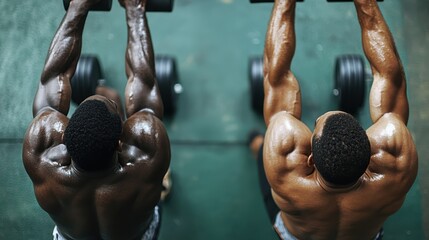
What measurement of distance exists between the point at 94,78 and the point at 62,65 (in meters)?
0.96

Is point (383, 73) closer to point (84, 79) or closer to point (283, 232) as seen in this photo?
point (283, 232)

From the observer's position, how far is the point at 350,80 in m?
3.15

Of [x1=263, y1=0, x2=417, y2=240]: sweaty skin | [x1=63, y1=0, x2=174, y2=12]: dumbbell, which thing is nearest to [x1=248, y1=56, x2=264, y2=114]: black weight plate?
[x1=63, y1=0, x2=174, y2=12]: dumbbell

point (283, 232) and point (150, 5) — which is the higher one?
point (150, 5)

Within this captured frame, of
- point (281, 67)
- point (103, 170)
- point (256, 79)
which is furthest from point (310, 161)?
point (256, 79)

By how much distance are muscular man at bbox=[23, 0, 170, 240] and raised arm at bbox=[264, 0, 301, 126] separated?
0.43 m

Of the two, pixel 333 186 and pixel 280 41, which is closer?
pixel 333 186

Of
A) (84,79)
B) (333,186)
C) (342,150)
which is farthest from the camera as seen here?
(84,79)

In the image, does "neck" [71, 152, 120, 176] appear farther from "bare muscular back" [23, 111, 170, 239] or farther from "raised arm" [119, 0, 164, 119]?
"raised arm" [119, 0, 164, 119]

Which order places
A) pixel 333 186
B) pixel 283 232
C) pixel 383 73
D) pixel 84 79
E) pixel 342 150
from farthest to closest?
pixel 84 79 < pixel 283 232 < pixel 383 73 < pixel 333 186 < pixel 342 150

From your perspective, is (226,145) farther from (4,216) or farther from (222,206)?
(4,216)

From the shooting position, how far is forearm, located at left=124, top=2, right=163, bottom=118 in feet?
7.21

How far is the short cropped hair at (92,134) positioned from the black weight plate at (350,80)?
1.64m

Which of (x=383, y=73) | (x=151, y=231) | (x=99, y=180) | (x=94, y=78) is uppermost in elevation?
(x=383, y=73)
